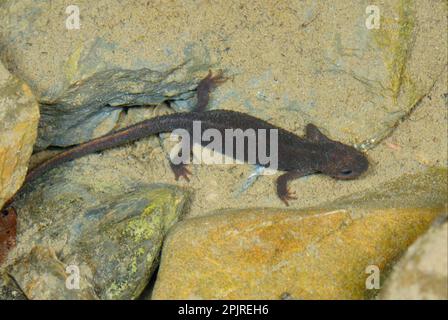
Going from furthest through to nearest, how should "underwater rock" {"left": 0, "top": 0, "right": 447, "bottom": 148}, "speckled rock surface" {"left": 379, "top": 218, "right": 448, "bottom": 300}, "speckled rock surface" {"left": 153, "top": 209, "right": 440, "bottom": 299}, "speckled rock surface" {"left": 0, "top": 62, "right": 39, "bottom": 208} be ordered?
"underwater rock" {"left": 0, "top": 0, "right": 447, "bottom": 148} → "speckled rock surface" {"left": 0, "top": 62, "right": 39, "bottom": 208} → "speckled rock surface" {"left": 153, "top": 209, "right": 440, "bottom": 299} → "speckled rock surface" {"left": 379, "top": 218, "right": 448, "bottom": 300}

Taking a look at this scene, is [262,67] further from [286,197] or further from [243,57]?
[286,197]

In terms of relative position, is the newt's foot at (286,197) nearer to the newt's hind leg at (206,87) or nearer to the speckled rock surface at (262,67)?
the speckled rock surface at (262,67)

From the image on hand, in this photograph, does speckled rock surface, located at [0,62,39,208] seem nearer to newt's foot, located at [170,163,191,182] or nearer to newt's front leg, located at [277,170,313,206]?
newt's foot, located at [170,163,191,182]

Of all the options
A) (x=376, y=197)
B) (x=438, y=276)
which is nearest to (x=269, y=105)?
(x=376, y=197)

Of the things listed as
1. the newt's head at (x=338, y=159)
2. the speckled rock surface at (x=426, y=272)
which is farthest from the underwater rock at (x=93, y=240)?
the speckled rock surface at (x=426, y=272)

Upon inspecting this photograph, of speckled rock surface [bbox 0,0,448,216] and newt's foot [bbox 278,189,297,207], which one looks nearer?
speckled rock surface [bbox 0,0,448,216]

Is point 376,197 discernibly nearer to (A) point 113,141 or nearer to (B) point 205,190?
(B) point 205,190

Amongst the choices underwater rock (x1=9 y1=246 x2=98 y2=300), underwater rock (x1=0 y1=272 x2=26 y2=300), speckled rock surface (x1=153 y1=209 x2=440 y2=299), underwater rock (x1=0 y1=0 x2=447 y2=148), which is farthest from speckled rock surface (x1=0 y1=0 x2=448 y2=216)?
underwater rock (x1=0 y1=272 x2=26 y2=300)
